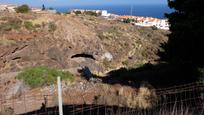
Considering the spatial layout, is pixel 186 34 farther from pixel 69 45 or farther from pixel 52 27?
pixel 52 27

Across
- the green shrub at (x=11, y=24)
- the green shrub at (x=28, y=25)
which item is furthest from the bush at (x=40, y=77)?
the green shrub at (x=28, y=25)

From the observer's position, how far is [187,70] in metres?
14.8

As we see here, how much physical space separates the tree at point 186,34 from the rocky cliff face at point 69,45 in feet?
51.4

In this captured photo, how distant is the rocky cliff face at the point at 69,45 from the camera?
29.6 m

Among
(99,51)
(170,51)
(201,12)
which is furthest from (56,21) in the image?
(201,12)

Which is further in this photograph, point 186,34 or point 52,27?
point 52,27

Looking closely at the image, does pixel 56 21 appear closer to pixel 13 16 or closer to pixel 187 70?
pixel 13 16

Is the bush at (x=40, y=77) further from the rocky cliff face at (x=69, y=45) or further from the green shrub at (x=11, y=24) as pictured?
the green shrub at (x=11, y=24)

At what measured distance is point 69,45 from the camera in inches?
1281

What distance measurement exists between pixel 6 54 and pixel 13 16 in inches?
222

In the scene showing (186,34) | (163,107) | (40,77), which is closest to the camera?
(163,107)

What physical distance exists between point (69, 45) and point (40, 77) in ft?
40.5

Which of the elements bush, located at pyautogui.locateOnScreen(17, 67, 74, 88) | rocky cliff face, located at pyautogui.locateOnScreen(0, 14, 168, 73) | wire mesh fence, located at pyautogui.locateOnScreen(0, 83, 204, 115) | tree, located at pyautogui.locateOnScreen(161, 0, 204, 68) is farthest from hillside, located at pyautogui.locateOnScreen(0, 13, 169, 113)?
wire mesh fence, located at pyautogui.locateOnScreen(0, 83, 204, 115)

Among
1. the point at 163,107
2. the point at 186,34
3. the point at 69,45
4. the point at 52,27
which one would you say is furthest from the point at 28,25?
the point at 163,107
